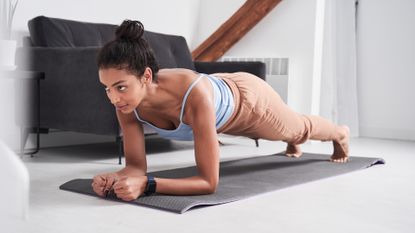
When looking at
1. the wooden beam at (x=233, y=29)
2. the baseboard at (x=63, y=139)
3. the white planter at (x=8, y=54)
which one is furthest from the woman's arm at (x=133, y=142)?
the wooden beam at (x=233, y=29)

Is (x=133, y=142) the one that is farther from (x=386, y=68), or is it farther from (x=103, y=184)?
(x=386, y=68)

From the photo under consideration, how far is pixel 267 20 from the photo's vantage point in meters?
4.77

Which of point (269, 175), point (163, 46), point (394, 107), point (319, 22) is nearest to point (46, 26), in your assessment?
point (163, 46)

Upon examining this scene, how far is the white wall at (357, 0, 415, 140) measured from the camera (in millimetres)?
4750

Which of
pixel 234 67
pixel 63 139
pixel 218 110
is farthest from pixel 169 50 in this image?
pixel 218 110

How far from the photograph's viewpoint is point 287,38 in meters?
4.61

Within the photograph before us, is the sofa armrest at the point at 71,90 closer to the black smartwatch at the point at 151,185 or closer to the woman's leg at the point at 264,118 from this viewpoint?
the woman's leg at the point at 264,118

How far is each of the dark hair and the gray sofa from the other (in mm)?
1145

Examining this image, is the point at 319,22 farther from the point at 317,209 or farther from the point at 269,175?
the point at 317,209

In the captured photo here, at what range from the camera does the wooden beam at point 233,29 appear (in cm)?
469

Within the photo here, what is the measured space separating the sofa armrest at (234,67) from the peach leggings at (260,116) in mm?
1209

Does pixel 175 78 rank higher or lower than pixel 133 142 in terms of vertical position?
higher

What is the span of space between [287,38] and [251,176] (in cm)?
240

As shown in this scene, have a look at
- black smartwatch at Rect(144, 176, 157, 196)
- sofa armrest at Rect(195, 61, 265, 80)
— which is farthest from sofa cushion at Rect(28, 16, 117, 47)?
black smartwatch at Rect(144, 176, 157, 196)
